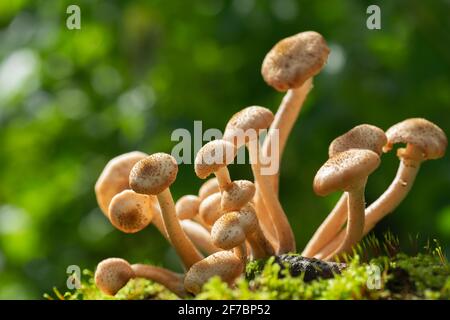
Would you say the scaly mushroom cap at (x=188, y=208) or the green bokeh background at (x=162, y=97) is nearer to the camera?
the scaly mushroom cap at (x=188, y=208)

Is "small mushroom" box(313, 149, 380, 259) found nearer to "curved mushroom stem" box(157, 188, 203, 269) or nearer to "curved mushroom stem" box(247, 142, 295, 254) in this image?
"curved mushroom stem" box(247, 142, 295, 254)

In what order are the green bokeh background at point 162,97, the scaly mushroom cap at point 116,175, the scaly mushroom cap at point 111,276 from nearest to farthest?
the scaly mushroom cap at point 111,276 → the scaly mushroom cap at point 116,175 → the green bokeh background at point 162,97

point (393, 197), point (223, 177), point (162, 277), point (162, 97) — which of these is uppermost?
point (162, 97)

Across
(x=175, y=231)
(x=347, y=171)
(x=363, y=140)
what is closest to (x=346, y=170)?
(x=347, y=171)

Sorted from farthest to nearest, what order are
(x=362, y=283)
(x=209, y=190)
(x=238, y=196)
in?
1. (x=209, y=190)
2. (x=238, y=196)
3. (x=362, y=283)

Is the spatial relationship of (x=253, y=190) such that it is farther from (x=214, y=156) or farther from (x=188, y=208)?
(x=188, y=208)

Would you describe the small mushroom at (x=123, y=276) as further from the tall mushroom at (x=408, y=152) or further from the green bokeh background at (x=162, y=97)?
the green bokeh background at (x=162, y=97)

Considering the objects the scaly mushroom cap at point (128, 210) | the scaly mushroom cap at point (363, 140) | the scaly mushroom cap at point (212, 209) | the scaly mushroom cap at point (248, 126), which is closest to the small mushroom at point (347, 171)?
the scaly mushroom cap at point (363, 140)
